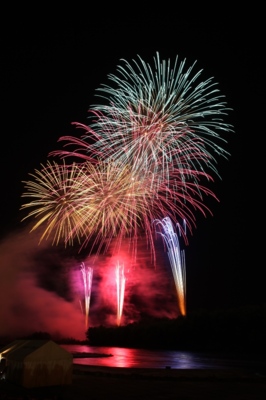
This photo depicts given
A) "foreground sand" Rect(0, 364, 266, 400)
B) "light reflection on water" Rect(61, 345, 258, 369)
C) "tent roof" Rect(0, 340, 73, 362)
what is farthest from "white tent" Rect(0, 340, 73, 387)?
"light reflection on water" Rect(61, 345, 258, 369)

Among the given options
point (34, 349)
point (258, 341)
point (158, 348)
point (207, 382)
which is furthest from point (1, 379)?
point (158, 348)

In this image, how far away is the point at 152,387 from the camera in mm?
14898

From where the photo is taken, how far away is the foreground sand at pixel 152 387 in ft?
41.7

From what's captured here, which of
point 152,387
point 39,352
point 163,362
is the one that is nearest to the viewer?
point 39,352

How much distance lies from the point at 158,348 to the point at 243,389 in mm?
29527

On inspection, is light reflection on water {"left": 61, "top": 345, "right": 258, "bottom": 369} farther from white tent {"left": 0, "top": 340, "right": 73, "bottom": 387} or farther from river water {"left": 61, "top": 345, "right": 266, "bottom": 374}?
white tent {"left": 0, "top": 340, "right": 73, "bottom": 387}

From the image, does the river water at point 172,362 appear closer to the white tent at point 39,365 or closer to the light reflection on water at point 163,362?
the light reflection on water at point 163,362

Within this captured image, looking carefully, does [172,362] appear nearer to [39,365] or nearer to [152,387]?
[152,387]

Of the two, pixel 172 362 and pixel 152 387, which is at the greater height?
pixel 152 387

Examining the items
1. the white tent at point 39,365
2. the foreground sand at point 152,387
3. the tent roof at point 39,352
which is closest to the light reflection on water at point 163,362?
the foreground sand at point 152,387

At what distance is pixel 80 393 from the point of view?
13227 millimetres

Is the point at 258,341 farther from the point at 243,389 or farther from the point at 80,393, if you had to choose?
the point at 80,393

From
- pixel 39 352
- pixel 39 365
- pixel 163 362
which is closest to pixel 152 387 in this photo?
pixel 39 365

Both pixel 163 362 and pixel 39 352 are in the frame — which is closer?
pixel 39 352
